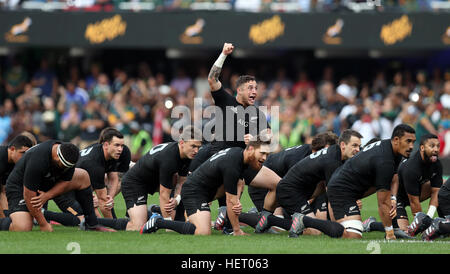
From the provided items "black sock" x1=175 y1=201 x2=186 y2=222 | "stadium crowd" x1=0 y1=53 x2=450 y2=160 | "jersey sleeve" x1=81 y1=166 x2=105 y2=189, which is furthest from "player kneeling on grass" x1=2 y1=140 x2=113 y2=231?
"stadium crowd" x1=0 y1=53 x2=450 y2=160

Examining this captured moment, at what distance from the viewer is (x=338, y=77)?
1096 inches

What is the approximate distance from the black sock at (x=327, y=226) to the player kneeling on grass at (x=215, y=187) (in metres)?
0.95

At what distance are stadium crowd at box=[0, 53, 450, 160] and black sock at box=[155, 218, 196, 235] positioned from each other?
1073cm

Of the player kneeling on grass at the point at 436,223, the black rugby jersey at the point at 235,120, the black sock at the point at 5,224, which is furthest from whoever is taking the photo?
the black rugby jersey at the point at 235,120

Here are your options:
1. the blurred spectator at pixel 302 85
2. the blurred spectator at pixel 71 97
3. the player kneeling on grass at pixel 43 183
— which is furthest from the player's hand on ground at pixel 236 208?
the blurred spectator at pixel 71 97

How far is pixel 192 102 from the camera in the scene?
25.7 m

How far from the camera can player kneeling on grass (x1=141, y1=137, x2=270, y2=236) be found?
12.1m

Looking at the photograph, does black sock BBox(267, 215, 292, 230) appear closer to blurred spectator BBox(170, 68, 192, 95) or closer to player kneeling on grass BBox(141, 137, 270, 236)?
player kneeling on grass BBox(141, 137, 270, 236)

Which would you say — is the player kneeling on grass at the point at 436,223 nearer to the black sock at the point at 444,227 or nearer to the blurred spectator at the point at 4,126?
the black sock at the point at 444,227

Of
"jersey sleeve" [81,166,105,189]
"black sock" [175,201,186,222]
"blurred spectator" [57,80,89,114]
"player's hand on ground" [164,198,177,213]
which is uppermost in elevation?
"blurred spectator" [57,80,89,114]

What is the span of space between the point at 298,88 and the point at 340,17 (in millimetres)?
2287

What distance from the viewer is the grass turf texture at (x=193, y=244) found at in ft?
34.9

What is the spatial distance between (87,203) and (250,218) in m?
2.32

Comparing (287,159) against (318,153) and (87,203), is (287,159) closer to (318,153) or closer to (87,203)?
(318,153)
